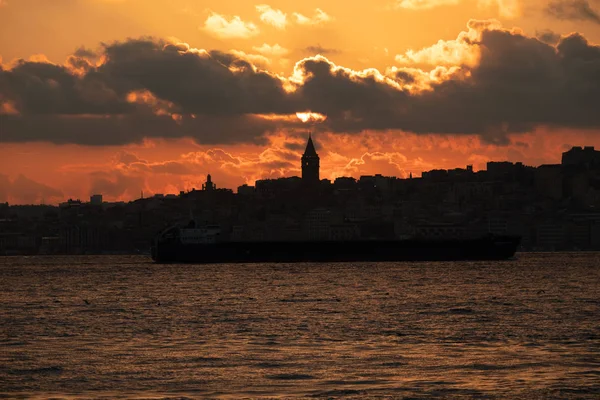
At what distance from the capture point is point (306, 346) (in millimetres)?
39750

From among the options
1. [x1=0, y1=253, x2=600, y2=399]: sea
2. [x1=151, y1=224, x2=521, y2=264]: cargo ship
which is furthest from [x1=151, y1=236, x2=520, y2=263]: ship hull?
[x1=0, y1=253, x2=600, y2=399]: sea

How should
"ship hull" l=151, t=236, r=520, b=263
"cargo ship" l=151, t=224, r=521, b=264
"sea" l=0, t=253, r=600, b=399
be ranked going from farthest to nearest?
"ship hull" l=151, t=236, r=520, b=263, "cargo ship" l=151, t=224, r=521, b=264, "sea" l=0, t=253, r=600, b=399

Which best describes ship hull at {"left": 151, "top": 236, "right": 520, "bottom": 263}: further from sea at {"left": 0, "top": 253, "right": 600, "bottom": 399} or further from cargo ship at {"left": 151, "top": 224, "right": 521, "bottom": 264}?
sea at {"left": 0, "top": 253, "right": 600, "bottom": 399}

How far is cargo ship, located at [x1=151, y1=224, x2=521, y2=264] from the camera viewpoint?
155 meters

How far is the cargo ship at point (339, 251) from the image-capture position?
155m

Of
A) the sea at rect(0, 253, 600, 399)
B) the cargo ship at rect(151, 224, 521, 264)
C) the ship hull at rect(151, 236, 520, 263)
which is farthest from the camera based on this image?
the ship hull at rect(151, 236, 520, 263)

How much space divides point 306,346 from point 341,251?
386 ft

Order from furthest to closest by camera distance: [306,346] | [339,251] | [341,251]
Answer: [339,251]
[341,251]
[306,346]

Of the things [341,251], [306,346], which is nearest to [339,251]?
[341,251]

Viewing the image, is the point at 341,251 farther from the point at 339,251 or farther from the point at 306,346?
the point at 306,346

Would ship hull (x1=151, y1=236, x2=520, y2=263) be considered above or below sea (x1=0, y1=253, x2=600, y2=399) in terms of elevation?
above

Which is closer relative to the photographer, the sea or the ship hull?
the sea

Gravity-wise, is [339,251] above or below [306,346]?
above

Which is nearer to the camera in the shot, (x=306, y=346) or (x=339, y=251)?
(x=306, y=346)
